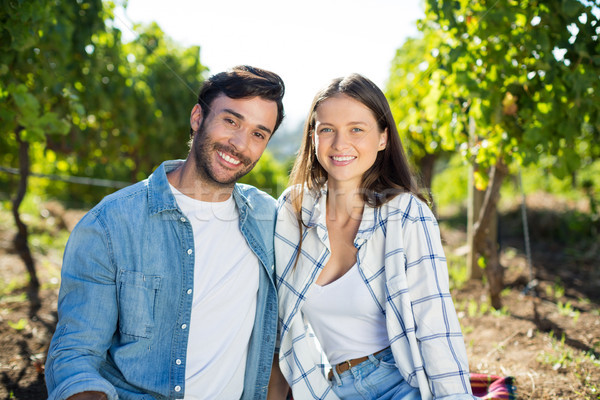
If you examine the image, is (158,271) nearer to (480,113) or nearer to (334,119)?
(334,119)

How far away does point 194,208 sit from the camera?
1854mm

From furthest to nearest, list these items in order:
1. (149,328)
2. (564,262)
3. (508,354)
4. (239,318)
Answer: (564,262), (508,354), (239,318), (149,328)

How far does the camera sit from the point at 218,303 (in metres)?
1.79

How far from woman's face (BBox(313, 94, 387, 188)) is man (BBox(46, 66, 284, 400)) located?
0.91 ft

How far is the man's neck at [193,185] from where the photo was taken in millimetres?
1896

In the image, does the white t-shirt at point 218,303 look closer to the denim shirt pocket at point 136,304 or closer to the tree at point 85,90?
the denim shirt pocket at point 136,304

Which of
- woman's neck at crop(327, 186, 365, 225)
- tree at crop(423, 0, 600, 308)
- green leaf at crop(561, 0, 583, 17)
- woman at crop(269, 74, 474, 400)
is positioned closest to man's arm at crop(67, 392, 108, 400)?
woman at crop(269, 74, 474, 400)

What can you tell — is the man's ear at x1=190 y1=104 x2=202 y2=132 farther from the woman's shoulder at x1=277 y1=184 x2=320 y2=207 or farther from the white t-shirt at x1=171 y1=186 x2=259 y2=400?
the woman's shoulder at x1=277 y1=184 x2=320 y2=207

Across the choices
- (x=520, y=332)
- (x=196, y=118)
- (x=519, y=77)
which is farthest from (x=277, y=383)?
(x=519, y=77)

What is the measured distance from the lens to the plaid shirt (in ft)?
5.21

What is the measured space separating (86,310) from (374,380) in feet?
3.57

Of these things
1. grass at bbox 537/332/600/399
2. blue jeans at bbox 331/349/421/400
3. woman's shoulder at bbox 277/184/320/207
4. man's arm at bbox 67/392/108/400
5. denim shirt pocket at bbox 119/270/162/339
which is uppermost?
woman's shoulder at bbox 277/184/320/207

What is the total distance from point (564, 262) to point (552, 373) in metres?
2.88

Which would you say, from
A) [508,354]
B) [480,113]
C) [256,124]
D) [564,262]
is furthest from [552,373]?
[564,262]
